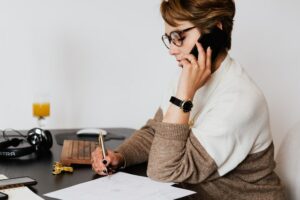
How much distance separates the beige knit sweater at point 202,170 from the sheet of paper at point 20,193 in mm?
326

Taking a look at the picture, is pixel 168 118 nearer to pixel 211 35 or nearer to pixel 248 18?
pixel 211 35

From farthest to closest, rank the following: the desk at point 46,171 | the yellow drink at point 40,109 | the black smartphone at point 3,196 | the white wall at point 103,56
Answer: the white wall at point 103,56, the yellow drink at point 40,109, the desk at point 46,171, the black smartphone at point 3,196

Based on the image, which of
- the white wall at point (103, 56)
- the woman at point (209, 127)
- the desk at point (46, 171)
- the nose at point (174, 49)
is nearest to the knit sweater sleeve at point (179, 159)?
the woman at point (209, 127)

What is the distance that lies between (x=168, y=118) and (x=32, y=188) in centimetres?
40

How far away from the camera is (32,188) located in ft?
3.67

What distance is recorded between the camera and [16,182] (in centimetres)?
111

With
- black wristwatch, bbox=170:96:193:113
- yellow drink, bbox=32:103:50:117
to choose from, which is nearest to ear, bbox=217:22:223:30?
black wristwatch, bbox=170:96:193:113

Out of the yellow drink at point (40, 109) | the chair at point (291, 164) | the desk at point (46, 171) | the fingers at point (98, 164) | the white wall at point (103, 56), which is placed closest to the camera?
the desk at point (46, 171)

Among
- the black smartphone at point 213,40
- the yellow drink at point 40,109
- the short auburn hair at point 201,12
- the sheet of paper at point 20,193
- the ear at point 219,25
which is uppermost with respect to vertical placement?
the short auburn hair at point 201,12

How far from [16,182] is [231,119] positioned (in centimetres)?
58

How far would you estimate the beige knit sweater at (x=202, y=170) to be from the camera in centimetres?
119

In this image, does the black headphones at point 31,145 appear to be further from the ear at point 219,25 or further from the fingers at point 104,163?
the ear at point 219,25

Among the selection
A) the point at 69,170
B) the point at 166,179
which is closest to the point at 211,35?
the point at 166,179

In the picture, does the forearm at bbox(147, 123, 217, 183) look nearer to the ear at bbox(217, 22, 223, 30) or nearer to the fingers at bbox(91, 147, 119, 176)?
the fingers at bbox(91, 147, 119, 176)
